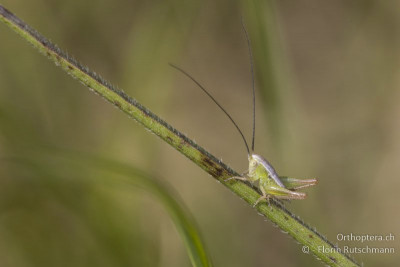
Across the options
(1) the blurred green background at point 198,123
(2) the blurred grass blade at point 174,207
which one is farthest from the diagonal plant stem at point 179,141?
(1) the blurred green background at point 198,123

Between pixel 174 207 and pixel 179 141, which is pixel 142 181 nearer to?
pixel 174 207

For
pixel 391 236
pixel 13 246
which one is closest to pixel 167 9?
pixel 13 246

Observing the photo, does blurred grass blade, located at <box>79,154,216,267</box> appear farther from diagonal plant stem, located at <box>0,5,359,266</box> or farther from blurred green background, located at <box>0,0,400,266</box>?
diagonal plant stem, located at <box>0,5,359,266</box>

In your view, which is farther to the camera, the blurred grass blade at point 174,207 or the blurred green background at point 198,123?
the blurred green background at point 198,123

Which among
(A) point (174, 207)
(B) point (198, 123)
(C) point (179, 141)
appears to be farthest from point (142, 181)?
(B) point (198, 123)

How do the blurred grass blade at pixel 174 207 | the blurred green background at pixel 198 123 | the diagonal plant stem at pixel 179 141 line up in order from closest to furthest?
the diagonal plant stem at pixel 179 141 → the blurred grass blade at pixel 174 207 → the blurred green background at pixel 198 123

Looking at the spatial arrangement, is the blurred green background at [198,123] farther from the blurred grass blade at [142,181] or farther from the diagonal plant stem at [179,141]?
the diagonal plant stem at [179,141]

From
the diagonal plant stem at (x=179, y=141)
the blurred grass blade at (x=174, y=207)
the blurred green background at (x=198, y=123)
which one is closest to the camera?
the diagonal plant stem at (x=179, y=141)

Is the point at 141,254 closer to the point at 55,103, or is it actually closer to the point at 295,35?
the point at 55,103
